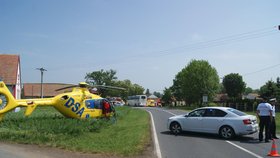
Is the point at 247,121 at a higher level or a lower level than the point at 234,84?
lower

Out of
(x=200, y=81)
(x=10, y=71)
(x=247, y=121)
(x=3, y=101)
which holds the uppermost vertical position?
(x=200, y=81)

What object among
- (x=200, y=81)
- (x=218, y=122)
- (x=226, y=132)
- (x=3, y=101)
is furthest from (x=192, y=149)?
(x=200, y=81)

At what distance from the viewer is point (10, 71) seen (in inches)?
1495

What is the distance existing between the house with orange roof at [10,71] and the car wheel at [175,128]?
23.9 m

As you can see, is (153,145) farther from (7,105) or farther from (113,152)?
(7,105)

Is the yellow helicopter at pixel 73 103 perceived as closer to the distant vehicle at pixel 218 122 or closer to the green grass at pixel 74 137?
the green grass at pixel 74 137

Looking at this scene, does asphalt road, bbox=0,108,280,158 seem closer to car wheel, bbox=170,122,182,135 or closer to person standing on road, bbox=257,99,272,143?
person standing on road, bbox=257,99,272,143

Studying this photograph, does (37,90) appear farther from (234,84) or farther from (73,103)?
(73,103)

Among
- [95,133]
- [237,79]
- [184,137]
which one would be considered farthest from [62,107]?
[237,79]

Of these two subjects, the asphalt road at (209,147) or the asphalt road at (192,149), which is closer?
the asphalt road at (192,149)

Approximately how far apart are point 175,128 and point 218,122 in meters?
2.51

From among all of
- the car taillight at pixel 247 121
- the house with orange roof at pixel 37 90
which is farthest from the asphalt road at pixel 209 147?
the house with orange roof at pixel 37 90

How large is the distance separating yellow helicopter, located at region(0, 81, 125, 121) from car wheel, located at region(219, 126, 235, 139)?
9.33m

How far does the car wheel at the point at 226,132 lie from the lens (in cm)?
1595
